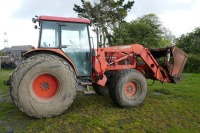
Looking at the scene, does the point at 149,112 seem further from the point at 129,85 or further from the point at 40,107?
the point at 40,107

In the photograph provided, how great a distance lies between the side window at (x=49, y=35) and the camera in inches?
270

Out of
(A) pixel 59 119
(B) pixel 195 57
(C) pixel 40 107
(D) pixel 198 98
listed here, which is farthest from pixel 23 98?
(B) pixel 195 57

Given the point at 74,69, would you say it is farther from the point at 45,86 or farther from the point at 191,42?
the point at 191,42

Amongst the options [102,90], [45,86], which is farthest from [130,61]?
[45,86]

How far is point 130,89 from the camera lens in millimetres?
7430

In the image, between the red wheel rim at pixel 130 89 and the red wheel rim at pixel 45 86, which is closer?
the red wheel rim at pixel 45 86

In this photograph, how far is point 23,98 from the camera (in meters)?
6.05

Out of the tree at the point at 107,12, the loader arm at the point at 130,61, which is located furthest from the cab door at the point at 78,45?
the tree at the point at 107,12

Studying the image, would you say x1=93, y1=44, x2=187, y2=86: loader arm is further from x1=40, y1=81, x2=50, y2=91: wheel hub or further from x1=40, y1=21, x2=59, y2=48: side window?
x1=40, y1=81, x2=50, y2=91: wheel hub

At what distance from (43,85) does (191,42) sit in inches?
619

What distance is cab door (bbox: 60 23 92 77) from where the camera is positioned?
6988 millimetres

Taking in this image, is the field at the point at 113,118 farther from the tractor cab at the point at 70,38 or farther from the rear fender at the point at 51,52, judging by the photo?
the rear fender at the point at 51,52

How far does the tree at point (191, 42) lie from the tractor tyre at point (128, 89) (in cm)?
1276

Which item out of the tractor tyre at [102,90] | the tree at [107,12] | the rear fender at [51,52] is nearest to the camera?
the rear fender at [51,52]
